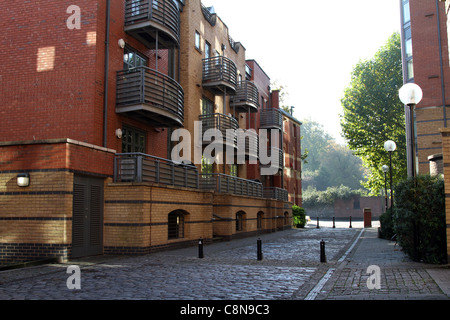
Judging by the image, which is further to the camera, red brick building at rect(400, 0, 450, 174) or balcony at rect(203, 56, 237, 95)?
red brick building at rect(400, 0, 450, 174)

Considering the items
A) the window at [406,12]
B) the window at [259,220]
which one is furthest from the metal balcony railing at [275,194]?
the window at [406,12]

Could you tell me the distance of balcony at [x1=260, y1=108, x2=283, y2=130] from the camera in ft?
112

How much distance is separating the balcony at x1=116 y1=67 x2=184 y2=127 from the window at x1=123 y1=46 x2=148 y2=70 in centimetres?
81

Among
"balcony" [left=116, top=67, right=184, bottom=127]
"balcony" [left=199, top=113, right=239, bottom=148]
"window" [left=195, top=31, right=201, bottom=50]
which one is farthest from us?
"window" [left=195, top=31, right=201, bottom=50]

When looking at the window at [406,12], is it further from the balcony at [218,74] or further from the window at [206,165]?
the window at [206,165]

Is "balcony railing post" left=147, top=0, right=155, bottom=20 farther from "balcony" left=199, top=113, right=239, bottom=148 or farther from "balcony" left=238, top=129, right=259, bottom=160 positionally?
"balcony" left=238, top=129, right=259, bottom=160

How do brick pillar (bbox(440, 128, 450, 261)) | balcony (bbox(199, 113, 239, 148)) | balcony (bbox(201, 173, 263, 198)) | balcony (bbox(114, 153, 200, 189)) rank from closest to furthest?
brick pillar (bbox(440, 128, 450, 261))
balcony (bbox(114, 153, 200, 189))
balcony (bbox(201, 173, 263, 198))
balcony (bbox(199, 113, 239, 148))

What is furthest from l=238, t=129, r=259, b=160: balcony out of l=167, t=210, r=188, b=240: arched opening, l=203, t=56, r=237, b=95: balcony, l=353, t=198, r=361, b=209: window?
l=353, t=198, r=361, b=209: window

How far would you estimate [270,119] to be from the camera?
112 ft

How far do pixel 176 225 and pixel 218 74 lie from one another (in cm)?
1012

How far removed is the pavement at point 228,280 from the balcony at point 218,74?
511 inches

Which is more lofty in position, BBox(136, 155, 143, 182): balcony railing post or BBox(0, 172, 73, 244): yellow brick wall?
BBox(136, 155, 143, 182): balcony railing post

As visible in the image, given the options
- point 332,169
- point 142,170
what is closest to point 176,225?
point 142,170

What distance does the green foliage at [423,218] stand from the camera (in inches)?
387
